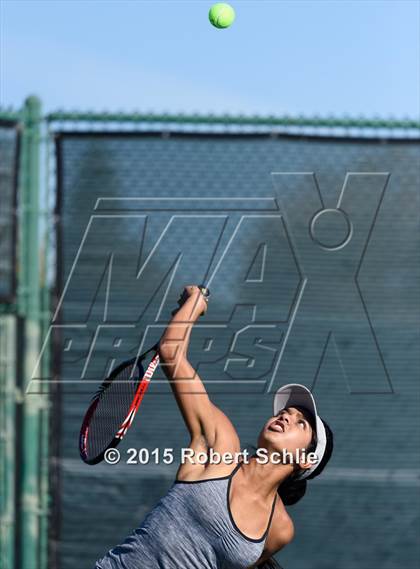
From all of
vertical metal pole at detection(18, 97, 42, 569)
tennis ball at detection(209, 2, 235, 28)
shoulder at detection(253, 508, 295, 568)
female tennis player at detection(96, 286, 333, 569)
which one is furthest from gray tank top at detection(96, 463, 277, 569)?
tennis ball at detection(209, 2, 235, 28)

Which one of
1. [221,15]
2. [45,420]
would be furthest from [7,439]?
[221,15]

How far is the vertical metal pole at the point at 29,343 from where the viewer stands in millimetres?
4719

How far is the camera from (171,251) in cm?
471

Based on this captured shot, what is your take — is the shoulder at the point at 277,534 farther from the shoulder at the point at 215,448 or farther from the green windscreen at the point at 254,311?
the green windscreen at the point at 254,311

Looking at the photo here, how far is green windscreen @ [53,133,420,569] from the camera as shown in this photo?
4703 millimetres

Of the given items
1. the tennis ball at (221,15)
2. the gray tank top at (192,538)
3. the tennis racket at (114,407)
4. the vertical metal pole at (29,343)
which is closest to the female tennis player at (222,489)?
the gray tank top at (192,538)

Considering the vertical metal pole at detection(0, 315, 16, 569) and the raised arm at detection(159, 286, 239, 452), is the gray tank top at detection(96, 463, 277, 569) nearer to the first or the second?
the raised arm at detection(159, 286, 239, 452)

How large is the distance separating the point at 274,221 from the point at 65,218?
83 centimetres

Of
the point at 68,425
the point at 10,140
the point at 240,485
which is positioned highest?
the point at 10,140

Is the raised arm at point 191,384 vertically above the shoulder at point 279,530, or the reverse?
the raised arm at point 191,384

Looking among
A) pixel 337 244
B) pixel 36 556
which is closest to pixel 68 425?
pixel 36 556

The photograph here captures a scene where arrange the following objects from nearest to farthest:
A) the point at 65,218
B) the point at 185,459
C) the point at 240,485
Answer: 1. the point at 240,485
2. the point at 185,459
3. the point at 65,218

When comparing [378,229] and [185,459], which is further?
[378,229]

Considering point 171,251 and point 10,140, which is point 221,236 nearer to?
point 171,251
